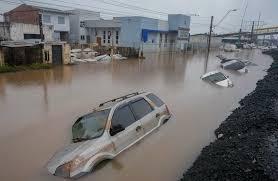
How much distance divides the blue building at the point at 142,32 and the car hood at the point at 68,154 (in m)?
37.5

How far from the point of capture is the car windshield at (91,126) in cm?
665

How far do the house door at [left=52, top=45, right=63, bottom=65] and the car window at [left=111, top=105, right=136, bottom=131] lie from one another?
833 inches

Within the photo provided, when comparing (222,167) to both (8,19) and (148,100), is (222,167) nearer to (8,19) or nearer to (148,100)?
(148,100)

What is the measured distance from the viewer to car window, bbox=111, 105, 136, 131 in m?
6.80

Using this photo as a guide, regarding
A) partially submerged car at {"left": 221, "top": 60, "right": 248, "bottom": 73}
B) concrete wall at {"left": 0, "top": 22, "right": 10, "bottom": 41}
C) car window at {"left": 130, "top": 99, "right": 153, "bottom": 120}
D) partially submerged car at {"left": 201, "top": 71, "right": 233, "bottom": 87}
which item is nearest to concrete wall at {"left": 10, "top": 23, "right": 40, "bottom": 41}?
concrete wall at {"left": 0, "top": 22, "right": 10, "bottom": 41}

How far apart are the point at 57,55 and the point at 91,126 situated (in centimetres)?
2157

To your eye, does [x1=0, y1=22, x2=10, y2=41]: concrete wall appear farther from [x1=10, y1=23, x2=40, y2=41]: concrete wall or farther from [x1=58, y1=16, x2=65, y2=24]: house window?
[x1=58, y1=16, x2=65, y2=24]: house window

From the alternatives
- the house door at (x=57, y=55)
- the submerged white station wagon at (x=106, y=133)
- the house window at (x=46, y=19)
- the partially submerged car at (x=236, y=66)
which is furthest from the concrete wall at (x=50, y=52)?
the submerged white station wagon at (x=106, y=133)

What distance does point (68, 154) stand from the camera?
6176mm

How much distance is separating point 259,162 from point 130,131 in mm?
3298

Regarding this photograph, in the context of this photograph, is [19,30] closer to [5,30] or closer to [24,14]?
[5,30]

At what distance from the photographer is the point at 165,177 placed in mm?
6523

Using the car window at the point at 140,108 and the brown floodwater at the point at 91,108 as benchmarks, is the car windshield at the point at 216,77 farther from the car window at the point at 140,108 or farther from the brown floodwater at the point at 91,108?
the car window at the point at 140,108

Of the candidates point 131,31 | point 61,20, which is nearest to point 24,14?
point 61,20
